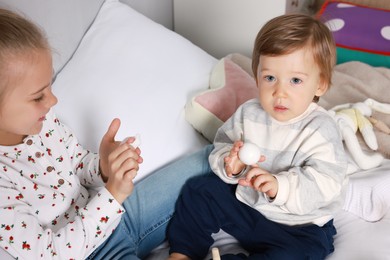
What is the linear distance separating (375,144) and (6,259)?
869mm

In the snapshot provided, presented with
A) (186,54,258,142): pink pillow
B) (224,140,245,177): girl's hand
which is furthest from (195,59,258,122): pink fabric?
(224,140,245,177): girl's hand

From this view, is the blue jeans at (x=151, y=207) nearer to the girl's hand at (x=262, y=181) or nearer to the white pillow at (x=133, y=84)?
the white pillow at (x=133, y=84)

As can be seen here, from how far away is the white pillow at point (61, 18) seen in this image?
1.07 meters

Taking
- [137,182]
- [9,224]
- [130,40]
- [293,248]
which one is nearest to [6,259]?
→ [9,224]

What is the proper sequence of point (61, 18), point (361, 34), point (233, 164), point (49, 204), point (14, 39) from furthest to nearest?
point (361, 34), point (61, 18), point (233, 164), point (49, 204), point (14, 39)

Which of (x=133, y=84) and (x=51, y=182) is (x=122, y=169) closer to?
(x=51, y=182)

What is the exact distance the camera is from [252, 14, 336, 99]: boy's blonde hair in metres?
0.92

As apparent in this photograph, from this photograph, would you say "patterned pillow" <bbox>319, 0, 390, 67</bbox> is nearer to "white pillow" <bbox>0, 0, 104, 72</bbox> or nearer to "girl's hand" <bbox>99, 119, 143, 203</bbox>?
"white pillow" <bbox>0, 0, 104, 72</bbox>

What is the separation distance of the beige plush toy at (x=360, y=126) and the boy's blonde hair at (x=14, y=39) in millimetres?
710

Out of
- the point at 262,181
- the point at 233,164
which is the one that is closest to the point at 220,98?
the point at 233,164

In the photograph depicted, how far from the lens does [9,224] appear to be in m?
0.75

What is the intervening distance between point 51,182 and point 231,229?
1.27ft

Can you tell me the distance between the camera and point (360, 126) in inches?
47.4

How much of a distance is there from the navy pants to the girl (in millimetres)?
56
